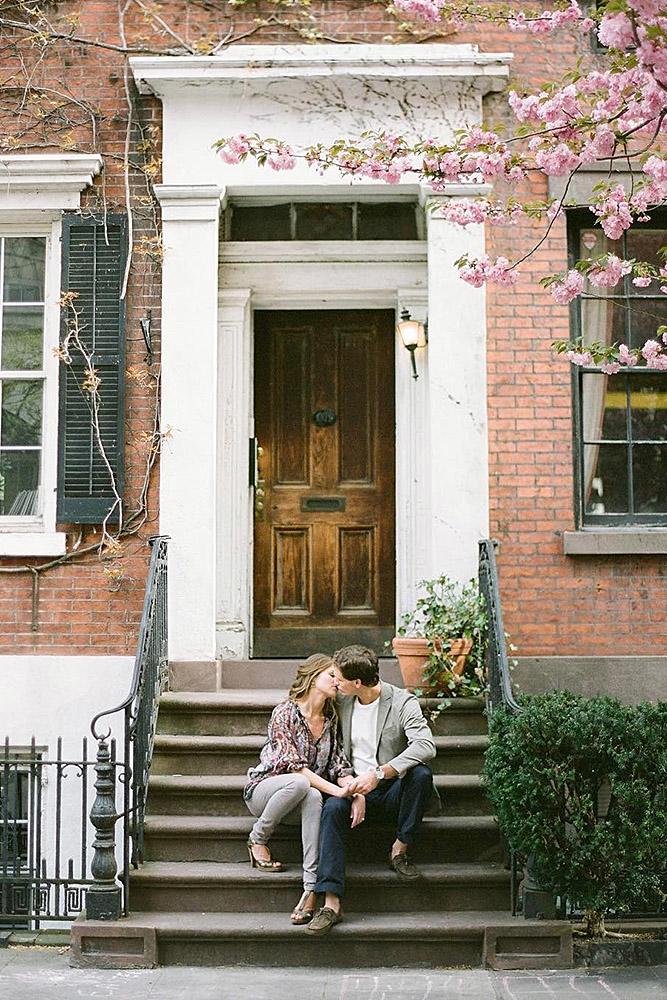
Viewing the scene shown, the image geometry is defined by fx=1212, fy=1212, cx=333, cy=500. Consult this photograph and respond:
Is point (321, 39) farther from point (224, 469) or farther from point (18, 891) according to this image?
point (18, 891)

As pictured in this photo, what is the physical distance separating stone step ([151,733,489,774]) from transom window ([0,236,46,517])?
2.14 m

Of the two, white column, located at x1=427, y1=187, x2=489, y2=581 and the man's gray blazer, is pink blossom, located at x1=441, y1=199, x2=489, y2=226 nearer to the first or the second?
white column, located at x1=427, y1=187, x2=489, y2=581

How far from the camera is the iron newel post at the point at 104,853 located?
20.3 feet

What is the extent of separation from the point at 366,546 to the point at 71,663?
2.29 m

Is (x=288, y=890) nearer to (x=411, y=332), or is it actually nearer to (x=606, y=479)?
(x=606, y=479)

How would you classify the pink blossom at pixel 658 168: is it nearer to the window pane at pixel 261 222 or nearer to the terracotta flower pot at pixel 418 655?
the terracotta flower pot at pixel 418 655

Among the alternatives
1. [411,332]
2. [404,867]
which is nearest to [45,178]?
[411,332]

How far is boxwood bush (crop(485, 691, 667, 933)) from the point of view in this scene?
19.4ft

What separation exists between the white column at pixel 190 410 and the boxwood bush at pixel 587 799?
101 inches

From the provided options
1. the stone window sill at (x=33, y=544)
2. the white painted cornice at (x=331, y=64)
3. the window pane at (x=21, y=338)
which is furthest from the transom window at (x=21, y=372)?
the white painted cornice at (x=331, y=64)

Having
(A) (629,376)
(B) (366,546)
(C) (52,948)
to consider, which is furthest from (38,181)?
(C) (52,948)

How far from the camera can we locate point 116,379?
8.20m

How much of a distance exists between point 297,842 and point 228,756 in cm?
75

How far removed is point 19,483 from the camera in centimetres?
845
